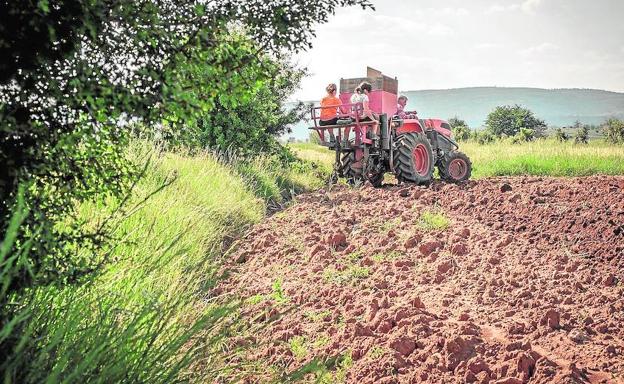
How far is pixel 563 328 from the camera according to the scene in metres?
4.66

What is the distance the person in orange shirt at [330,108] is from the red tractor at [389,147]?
0.12 m

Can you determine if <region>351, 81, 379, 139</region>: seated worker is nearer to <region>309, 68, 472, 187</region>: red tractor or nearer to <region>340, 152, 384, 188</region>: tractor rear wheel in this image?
<region>309, 68, 472, 187</region>: red tractor

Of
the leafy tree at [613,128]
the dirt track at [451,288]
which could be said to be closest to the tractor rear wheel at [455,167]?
the dirt track at [451,288]

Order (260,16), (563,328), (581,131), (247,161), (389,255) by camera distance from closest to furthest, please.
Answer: (260,16), (563,328), (389,255), (247,161), (581,131)

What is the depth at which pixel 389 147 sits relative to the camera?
39.8 ft

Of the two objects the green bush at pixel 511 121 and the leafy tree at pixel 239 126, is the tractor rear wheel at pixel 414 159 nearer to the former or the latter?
the leafy tree at pixel 239 126

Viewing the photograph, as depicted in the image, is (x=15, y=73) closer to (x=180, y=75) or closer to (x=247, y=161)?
(x=180, y=75)

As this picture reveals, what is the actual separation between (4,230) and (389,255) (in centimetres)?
438

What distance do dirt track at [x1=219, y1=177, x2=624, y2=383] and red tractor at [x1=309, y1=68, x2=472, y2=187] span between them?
2240mm

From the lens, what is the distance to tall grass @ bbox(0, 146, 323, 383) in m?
2.88

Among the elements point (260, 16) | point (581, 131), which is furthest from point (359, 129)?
point (581, 131)

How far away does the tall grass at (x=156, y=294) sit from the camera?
2.88m

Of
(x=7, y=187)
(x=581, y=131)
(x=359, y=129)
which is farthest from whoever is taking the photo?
(x=581, y=131)

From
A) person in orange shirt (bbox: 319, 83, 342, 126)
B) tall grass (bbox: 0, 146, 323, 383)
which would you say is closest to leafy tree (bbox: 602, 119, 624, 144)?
tall grass (bbox: 0, 146, 323, 383)
